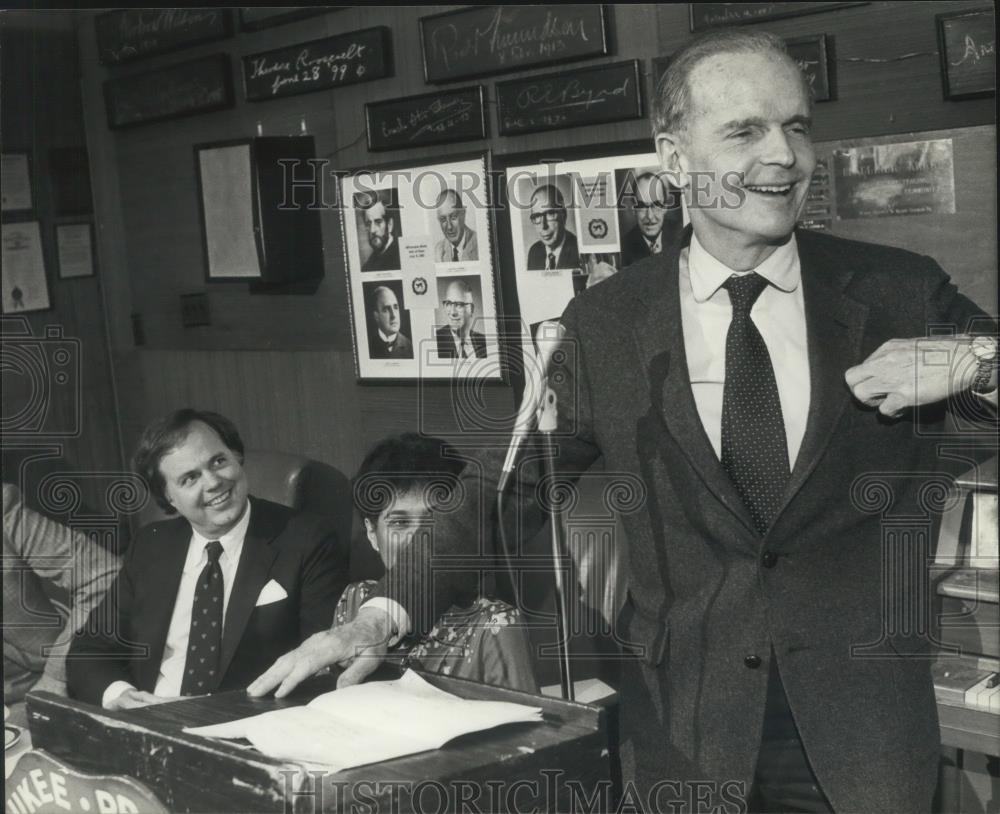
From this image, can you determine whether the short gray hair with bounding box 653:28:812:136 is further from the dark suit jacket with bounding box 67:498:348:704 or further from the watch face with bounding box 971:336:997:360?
the dark suit jacket with bounding box 67:498:348:704

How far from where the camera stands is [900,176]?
1608 millimetres

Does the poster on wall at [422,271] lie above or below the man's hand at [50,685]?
above

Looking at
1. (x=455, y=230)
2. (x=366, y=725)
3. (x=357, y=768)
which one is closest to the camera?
(x=357, y=768)

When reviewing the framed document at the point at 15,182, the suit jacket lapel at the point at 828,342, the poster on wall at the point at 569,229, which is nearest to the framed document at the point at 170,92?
the framed document at the point at 15,182

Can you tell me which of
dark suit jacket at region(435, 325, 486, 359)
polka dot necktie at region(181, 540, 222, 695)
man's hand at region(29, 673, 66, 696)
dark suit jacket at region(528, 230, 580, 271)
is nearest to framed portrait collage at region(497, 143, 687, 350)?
dark suit jacket at region(528, 230, 580, 271)

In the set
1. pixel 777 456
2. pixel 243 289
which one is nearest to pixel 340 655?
pixel 243 289

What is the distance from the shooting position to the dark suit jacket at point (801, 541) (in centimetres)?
153

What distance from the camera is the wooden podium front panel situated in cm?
133

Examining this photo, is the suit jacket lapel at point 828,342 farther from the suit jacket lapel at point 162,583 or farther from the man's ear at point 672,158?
the suit jacket lapel at point 162,583

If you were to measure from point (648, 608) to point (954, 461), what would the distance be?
0.48 metres

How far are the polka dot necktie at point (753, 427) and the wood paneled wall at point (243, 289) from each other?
331mm

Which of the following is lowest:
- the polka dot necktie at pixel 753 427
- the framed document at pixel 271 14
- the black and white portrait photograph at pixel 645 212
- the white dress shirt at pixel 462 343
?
the polka dot necktie at pixel 753 427

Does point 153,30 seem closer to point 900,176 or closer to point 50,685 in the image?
point 50,685

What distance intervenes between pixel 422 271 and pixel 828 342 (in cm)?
60
